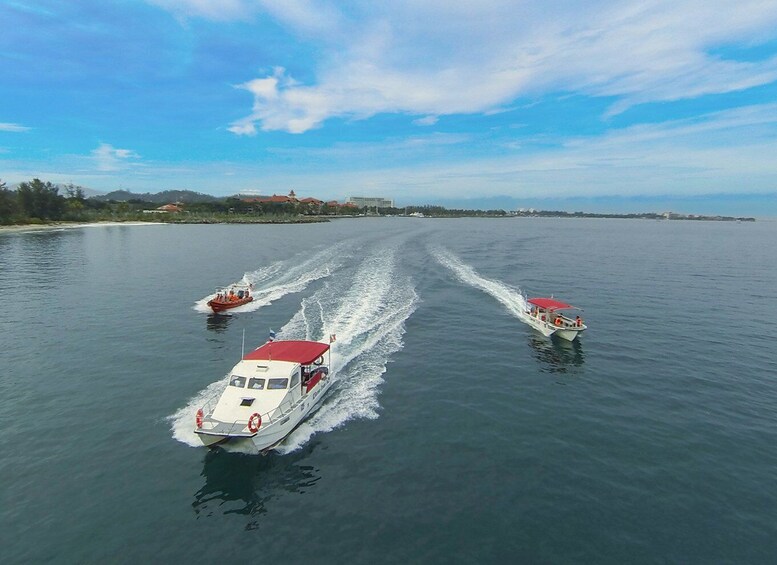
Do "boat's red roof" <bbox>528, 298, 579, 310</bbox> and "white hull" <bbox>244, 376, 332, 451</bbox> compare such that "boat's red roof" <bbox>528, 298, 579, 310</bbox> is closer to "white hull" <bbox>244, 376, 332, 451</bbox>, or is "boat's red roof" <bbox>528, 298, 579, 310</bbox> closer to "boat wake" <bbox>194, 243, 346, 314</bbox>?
"white hull" <bbox>244, 376, 332, 451</bbox>

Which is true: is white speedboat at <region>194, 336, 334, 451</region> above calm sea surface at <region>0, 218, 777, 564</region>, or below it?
above

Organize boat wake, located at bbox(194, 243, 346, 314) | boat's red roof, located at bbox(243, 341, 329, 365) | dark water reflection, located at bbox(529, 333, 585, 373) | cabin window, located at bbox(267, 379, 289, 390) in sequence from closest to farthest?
cabin window, located at bbox(267, 379, 289, 390), boat's red roof, located at bbox(243, 341, 329, 365), dark water reflection, located at bbox(529, 333, 585, 373), boat wake, located at bbox(194, 243, 346, 314)

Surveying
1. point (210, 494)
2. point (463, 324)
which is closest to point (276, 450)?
point (210, 494)

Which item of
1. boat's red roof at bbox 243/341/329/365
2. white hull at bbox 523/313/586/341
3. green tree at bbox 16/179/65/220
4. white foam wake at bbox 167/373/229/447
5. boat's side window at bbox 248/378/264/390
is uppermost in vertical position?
green tree at bbox 16/179/65/220

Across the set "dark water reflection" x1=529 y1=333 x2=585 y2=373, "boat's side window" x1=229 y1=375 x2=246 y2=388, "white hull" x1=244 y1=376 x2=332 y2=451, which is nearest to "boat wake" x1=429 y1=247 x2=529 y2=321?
"dark water reflection" x1=529 y1=333 x2=585 y2=373

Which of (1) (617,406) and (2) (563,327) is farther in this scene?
(2) (563,327)

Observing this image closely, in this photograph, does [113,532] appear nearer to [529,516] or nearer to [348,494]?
[348,494]

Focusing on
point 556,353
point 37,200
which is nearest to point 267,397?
point 556,353
